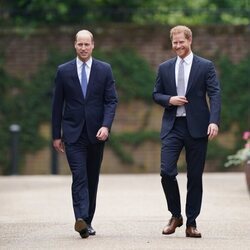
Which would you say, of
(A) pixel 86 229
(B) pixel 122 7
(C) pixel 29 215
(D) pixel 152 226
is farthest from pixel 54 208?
(B) pixel 122 7

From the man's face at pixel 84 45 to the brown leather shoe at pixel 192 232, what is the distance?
5.64ft

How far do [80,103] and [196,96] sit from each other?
1.02 metres

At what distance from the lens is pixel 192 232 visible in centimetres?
976

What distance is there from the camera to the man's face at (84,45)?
988 cm

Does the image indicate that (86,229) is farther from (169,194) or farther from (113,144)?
(113,144)

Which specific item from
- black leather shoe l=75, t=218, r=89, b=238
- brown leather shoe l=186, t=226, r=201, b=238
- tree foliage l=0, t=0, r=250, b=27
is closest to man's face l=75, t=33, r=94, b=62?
black leather shoe l=75, t=218, r=89, b=238

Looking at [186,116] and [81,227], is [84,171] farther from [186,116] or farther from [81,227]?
[186,116]

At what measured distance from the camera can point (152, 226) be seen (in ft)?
35.2

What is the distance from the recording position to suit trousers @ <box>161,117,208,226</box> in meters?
9.74

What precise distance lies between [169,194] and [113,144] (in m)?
10.6

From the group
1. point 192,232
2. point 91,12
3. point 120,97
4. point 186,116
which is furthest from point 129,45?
point 192,232

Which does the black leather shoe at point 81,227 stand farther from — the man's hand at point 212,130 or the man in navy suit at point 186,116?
the man's hand at point 212,130

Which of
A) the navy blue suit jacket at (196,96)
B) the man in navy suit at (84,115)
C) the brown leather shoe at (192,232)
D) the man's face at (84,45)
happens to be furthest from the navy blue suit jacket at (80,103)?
the brown leather shoe at (192,232)

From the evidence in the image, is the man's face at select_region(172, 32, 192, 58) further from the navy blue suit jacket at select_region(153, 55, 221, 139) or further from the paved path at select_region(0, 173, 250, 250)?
the paved path at select_region(0, 173, 250, 250)
